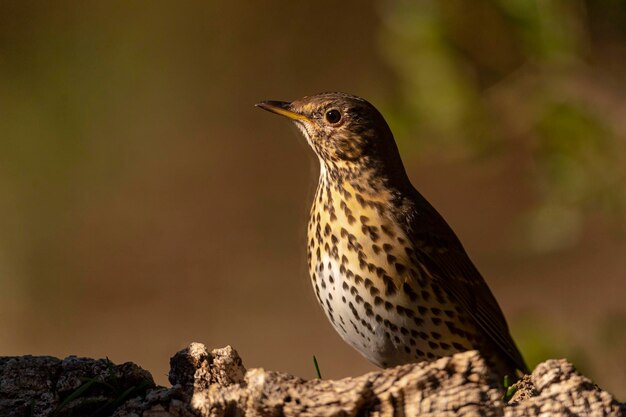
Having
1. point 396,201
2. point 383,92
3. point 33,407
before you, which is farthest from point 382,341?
point 383,92

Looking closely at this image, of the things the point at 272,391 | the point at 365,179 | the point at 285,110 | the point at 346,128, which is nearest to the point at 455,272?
the point at 365,179

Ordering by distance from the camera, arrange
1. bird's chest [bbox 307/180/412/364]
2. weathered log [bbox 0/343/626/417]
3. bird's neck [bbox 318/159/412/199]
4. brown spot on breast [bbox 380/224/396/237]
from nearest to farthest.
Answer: weathered log [bbox 0/343/626/417]
bird's chest [bbox 307/180/412/364]
brown spot on breast [bbox 380/224/396/237]
bird's neck [bbox 318/159/412/199]

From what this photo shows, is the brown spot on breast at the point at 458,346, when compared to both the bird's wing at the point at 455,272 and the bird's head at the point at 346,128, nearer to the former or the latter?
the bird's wing at the point at 455,272

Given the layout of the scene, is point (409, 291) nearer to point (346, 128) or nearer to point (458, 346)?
point (458, 346)

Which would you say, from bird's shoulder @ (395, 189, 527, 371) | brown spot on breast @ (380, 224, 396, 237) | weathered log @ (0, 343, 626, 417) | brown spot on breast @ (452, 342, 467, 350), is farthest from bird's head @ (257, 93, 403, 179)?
weathered log @ (0, 343, 626, 417)

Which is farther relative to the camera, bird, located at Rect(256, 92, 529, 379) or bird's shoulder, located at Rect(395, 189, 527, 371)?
bird's shoulder, located at Rect(395, 189, 527, 371)

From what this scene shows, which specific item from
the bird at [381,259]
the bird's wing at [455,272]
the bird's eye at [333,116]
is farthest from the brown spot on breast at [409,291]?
the bird's eye at [333,116]

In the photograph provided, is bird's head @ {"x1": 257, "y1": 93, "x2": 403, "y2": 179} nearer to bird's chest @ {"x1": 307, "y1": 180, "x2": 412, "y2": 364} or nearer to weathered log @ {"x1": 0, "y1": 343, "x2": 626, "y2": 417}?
bird's chest @ {"x1": 307, "y1": 180, "x2": 412, "y2": 364}
